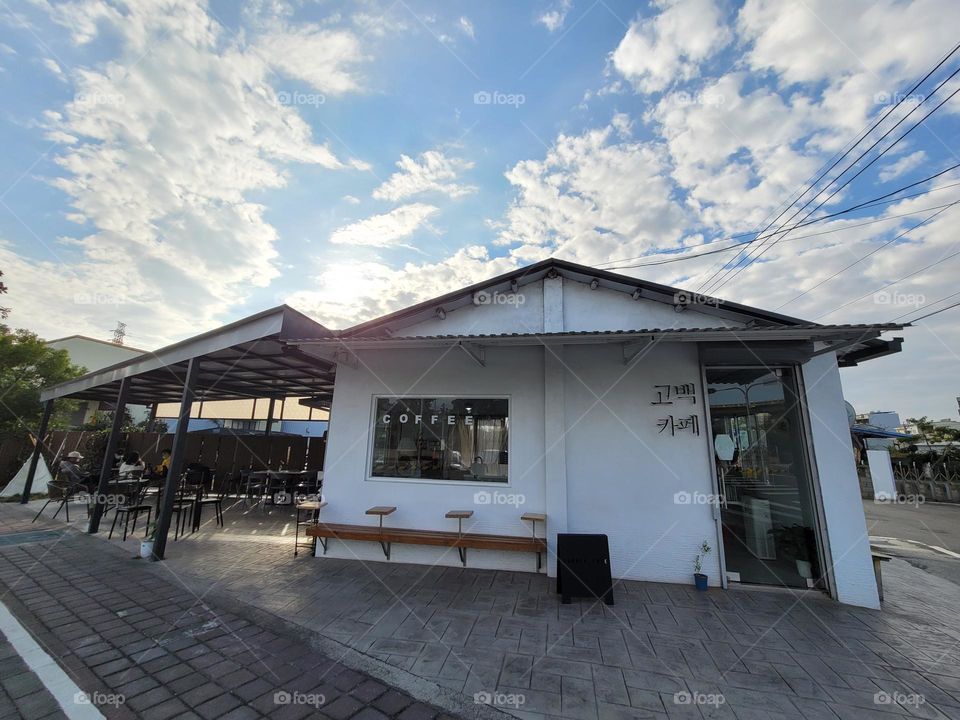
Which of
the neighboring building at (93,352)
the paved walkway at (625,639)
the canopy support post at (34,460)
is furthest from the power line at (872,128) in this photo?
the neighboring building at (93,352)

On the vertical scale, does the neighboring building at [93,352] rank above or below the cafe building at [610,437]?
above

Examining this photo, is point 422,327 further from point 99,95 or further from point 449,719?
point 99,95

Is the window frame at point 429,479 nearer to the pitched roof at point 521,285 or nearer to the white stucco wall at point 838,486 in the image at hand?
the pitched roof at point 521,285

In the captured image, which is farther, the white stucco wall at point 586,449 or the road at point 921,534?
the road at point 921,534

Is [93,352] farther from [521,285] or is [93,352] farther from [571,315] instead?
[571,315]

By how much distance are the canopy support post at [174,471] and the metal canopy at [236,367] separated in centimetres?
36

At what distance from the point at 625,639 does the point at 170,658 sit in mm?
3770

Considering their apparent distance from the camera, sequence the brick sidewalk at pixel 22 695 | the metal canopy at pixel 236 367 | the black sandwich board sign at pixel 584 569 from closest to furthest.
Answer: the brick sidewalk at pixel 22 695
the black sandwich board sign at pixel 584 569
the metal canopy at pixel 236 367

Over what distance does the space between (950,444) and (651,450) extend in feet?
66.4

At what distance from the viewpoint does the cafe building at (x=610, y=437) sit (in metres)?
4.54

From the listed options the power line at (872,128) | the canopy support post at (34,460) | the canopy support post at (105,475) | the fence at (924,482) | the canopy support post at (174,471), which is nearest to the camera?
the power line at (872,128)

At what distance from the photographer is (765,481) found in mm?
4859

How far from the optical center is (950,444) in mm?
15414

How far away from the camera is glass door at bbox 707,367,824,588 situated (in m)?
4.65
